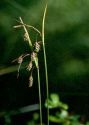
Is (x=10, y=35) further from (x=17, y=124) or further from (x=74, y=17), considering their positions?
(x=17, y=124)

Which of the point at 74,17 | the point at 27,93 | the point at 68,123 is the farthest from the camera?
the point at 27,93

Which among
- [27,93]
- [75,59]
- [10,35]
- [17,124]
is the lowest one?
[17,124]

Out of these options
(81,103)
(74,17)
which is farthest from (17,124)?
(74,17)

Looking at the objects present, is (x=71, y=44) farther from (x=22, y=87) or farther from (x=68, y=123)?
(x=68, y=123)

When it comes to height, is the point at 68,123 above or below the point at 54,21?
below

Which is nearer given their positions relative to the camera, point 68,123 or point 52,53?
point 68,123

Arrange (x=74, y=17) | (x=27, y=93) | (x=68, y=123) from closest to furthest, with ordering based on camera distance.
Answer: (x=68, y=123) → (x=74, y=17) → (x=27, y=93)

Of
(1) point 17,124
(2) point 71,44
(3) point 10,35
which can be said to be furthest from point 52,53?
(1) point 17,124
